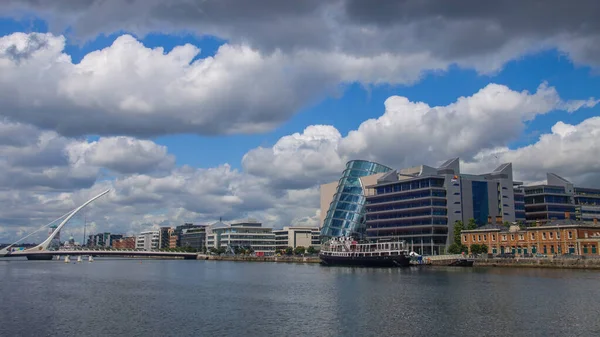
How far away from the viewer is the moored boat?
130000 millimetres

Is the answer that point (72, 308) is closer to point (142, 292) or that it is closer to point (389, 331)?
point (142, 292)

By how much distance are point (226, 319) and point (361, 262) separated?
3612 inches

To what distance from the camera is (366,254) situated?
5399 inches

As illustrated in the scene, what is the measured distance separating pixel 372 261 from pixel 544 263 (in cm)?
3809

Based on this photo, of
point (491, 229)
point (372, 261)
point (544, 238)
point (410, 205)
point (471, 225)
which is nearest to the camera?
point (544, 238)

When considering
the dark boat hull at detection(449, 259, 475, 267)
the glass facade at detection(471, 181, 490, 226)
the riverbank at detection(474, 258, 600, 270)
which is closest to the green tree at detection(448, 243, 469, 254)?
the dark boat hull at detection(449, 259, 475, 267)

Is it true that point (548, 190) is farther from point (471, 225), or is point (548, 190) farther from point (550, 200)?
point (471, 225)

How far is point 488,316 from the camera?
4697 centimetres

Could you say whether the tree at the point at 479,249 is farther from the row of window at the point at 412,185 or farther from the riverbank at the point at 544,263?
the row of window at the point at 412,185

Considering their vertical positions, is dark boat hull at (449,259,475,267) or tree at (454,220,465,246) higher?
tree at (454,220,465,246)

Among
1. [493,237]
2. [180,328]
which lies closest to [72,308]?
[180,328]

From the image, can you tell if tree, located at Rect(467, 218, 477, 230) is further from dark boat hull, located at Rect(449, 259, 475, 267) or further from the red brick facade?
dark boat hull, located at Rect(449, 259, 475, 267)

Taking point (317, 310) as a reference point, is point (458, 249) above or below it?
above

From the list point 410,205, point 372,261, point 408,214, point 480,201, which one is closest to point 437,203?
point 410,205
